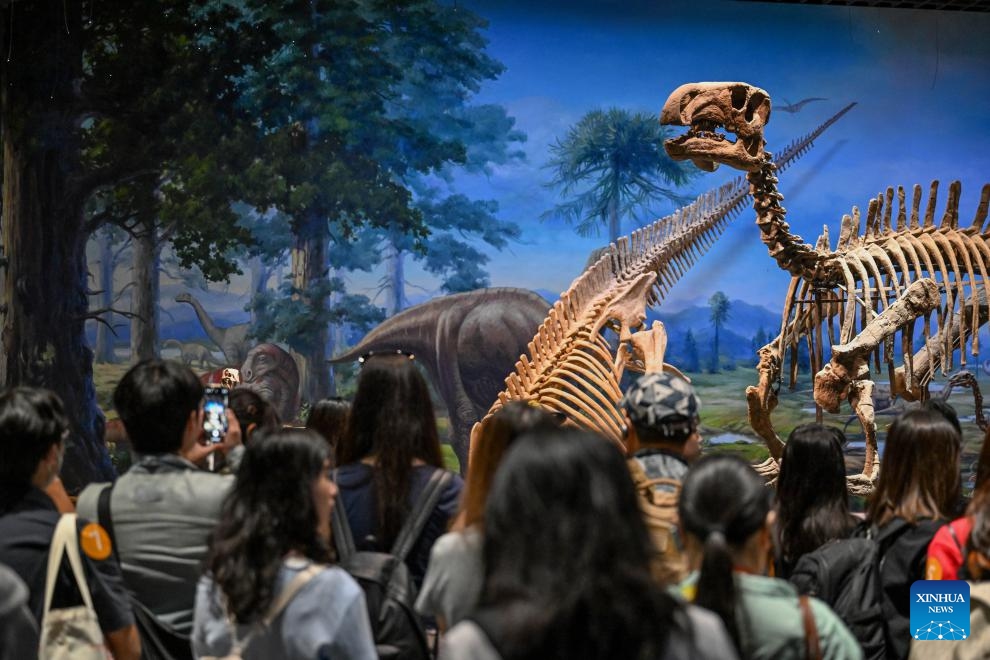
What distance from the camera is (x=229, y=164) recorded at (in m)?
11.1

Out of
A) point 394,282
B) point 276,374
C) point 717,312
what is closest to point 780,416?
point 717,312

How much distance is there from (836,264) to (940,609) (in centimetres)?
479

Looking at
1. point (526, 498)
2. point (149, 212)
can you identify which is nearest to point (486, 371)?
point (149, 212)

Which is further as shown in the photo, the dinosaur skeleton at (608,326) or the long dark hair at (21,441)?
the dinosaur skeleton at (608,326)

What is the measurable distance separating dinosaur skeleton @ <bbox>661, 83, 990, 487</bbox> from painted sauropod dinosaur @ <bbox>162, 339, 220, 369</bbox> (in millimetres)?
5881

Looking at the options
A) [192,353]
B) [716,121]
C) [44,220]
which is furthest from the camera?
[192,353]

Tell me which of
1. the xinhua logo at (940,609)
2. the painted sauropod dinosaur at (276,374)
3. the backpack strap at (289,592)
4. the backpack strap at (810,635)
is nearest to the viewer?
the backpack strap at (810,635)

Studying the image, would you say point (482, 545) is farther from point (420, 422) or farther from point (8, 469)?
point (8, 469)

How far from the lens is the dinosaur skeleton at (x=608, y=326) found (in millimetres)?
6953

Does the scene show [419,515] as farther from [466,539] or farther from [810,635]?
[810,635]

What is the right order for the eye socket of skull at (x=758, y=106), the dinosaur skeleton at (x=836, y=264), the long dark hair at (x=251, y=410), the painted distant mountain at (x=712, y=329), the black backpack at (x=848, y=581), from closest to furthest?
the black backpack at (x=848, y=581) < the long dark hair at (x=251, y=410) < the dinosaur skeleton at (x=836, y=264) < the eye socket of skull at (x=758, y=106) < the painted distant mountain at (x=712, y=329)

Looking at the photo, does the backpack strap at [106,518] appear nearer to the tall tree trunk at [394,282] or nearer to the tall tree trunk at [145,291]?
the tall tree trunk at [145,291]

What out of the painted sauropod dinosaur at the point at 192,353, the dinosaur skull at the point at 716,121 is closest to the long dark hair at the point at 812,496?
the dinosaur skull at the point at 716,121

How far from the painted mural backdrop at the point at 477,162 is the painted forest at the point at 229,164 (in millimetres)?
24
